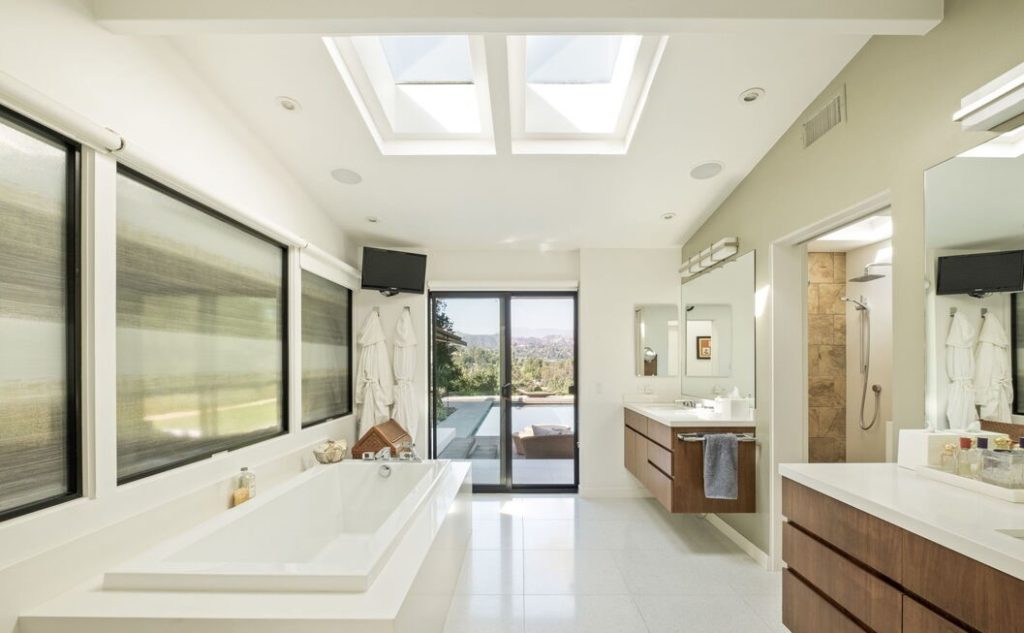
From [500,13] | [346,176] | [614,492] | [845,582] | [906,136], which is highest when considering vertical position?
[500,13]

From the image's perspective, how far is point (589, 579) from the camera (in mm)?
2889

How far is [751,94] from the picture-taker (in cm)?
257

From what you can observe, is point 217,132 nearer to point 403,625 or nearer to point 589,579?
point 403,625

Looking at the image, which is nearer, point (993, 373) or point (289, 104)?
point (993, 373)

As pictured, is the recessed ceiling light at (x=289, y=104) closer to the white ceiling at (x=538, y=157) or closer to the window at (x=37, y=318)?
the white ceiling at (x=538, y=157)

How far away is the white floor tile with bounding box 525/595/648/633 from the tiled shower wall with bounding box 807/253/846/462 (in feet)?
8.53

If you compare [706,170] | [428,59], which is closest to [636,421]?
[706,170]

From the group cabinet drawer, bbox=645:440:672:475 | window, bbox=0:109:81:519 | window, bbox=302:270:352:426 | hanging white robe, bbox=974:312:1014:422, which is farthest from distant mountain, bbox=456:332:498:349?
hanging white robe, bbox=974:312:1014:422

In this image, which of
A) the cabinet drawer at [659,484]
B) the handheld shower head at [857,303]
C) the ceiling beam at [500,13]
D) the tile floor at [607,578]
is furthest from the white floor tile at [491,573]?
the handheld shower head at [857,303]

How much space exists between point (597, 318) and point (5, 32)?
158 inches

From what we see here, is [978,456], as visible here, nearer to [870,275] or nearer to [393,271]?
[870,275]

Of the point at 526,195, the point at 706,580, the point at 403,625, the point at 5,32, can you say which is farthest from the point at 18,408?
the point at 706,580

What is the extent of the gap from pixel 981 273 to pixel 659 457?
229cm

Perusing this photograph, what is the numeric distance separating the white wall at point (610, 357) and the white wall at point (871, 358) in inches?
56.8
